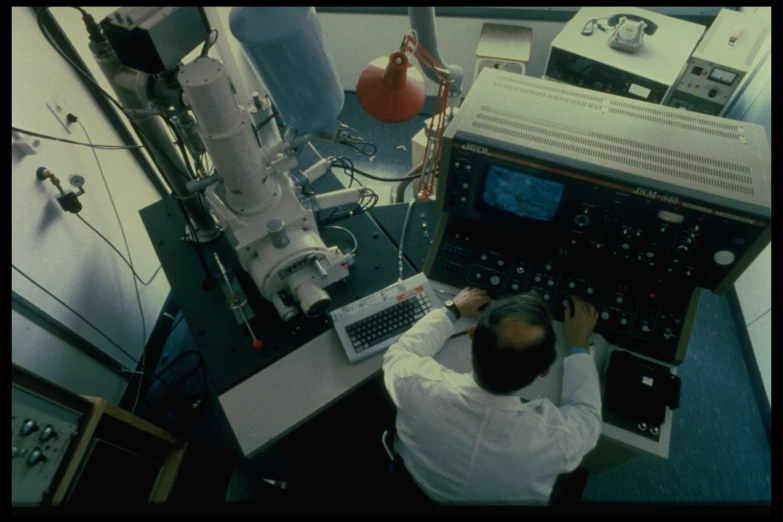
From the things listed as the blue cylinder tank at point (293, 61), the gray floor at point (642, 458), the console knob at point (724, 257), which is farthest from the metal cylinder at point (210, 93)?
the gray floor at point (642, 458)

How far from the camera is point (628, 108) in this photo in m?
1.33

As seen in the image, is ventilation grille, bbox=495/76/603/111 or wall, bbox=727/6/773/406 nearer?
ventilation grille, bbox=495/76/603/111

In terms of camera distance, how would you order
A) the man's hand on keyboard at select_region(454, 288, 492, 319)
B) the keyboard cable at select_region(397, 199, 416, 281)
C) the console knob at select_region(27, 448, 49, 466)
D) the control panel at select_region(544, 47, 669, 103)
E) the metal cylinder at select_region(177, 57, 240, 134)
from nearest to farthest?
the metal cylinder at select_region(177, 57, 240, 134), the console knob at select_region(27, 448, 49, 466), the man's hand on keyboard at select_region(454, 288, 492, 319), the keyboard cable at select_region(397, 199, 416, 281), the control panel at select_region(544, 47, 669, 103)

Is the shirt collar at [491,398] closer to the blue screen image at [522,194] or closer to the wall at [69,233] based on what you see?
the blue screen image at [522,194]

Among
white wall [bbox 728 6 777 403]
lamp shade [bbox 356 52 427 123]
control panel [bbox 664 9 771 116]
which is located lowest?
white wall [bbox 728 6 777 403]

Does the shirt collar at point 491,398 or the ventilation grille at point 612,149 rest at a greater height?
the ventilation grille at point 612,149

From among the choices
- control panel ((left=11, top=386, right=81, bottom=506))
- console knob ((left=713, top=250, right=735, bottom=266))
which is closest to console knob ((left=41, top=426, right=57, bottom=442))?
control panel ((left=11, top=386, right=81, bottom=506))

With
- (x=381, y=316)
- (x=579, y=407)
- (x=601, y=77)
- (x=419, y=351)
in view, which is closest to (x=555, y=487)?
(x=579, y=407)

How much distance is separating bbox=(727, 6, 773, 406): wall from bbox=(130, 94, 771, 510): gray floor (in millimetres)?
120

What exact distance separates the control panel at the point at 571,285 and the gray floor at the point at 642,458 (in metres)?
0.84

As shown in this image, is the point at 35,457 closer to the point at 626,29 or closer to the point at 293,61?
the point at 293,61

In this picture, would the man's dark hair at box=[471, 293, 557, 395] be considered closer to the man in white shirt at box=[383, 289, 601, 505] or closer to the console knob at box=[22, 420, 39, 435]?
the man in white shirt at box=[383, 289, 601, 505]

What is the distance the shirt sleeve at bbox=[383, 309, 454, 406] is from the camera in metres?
1.12

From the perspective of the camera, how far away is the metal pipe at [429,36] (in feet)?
4.59
